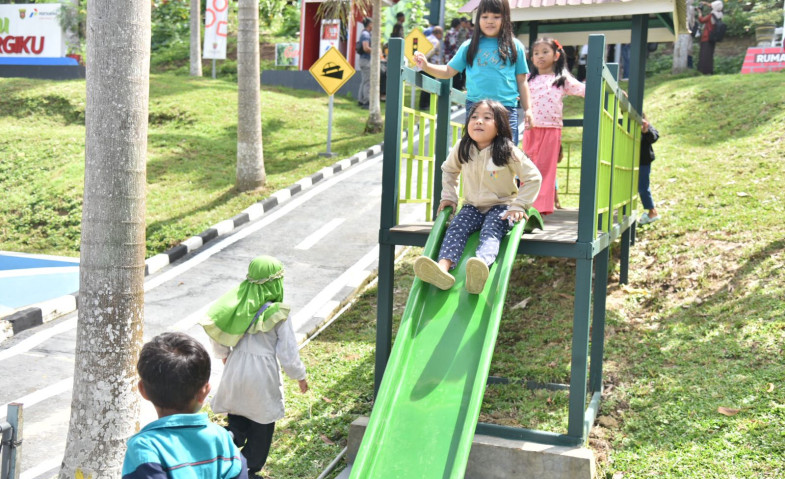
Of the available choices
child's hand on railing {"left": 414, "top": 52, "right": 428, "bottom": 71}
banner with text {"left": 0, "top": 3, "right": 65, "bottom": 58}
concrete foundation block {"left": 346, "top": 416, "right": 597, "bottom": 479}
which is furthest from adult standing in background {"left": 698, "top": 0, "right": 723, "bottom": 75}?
concrete foundation block {"left": 346, "top": 416, "right": 597, "bottom": 479}

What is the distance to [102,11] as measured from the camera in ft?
15.8

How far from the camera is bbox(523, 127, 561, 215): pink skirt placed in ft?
22.0

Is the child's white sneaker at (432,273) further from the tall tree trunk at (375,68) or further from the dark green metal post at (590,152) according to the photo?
the tall tree trunk at (375,68)

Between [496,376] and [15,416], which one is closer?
[15,416]

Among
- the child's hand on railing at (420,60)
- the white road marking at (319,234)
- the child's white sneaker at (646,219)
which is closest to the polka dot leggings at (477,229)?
the child's hand on railing at (420,60)

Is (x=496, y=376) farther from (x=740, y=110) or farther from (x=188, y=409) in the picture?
(x=740, y=110)

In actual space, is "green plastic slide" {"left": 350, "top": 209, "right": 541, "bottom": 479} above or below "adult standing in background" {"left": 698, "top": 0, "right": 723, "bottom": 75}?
below

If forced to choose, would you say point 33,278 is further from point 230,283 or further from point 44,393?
point 44,393

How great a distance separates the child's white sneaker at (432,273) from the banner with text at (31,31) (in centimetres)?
2319

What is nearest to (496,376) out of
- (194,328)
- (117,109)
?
(194,328)

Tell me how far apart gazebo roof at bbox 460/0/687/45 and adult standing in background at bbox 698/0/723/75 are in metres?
12.6

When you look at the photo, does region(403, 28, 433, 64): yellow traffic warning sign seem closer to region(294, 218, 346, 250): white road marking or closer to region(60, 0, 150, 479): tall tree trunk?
region(294, 218, 346, 250): white road marking

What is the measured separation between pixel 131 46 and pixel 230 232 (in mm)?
7547

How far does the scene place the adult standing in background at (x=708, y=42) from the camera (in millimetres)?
21547
